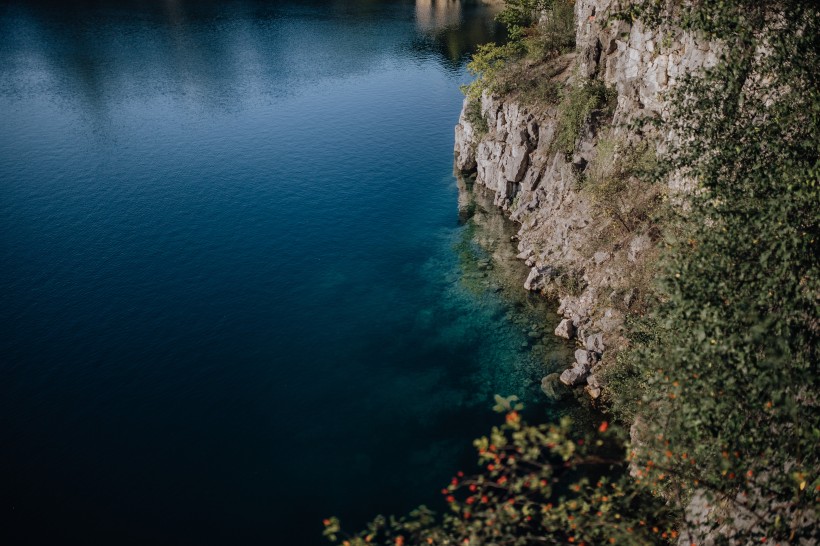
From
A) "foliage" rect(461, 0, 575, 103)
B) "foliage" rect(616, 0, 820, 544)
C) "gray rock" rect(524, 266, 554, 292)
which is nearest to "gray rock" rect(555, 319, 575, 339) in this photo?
"gray rock" rect(524, 266, 554, 292)

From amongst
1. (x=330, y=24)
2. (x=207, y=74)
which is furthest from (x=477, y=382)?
(x=330, y=24)

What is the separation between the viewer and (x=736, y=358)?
13.5 m

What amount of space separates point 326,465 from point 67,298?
1154 inches

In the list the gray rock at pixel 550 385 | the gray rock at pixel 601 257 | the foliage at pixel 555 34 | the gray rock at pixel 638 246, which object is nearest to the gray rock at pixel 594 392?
the gray rock at pixel 550 385

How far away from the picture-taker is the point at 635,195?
3697cm

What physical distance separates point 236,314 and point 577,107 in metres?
33.5

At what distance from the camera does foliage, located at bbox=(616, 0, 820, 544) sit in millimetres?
12977

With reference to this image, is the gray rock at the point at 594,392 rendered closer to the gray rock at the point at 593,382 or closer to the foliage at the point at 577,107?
the gray rock at the point at 593,382

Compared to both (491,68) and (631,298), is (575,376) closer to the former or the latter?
(631,298)

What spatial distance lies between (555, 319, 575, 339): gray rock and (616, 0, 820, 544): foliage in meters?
20.1

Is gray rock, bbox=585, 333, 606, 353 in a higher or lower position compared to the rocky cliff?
lower

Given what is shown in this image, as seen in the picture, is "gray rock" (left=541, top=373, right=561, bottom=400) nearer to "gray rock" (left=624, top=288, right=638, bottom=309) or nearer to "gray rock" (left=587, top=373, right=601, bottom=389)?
"gray rock" (left=587, top=373, right=601, bottom=389)

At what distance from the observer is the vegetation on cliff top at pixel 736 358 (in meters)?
12.9

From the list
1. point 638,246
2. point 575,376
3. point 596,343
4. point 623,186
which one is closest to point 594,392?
point 575,376
